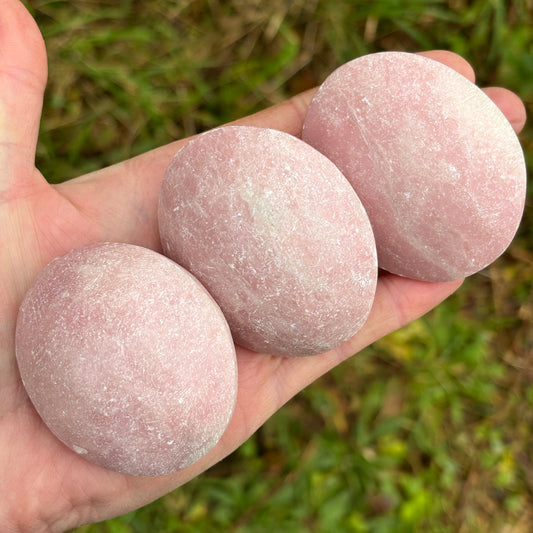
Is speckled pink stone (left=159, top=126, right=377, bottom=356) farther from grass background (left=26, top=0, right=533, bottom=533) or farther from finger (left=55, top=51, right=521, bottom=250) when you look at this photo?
grass background (left=26, top=0, right=533, bottom=533)

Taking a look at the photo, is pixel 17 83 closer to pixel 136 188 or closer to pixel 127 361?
pixel 136 188

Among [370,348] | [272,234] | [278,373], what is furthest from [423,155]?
[370,348]

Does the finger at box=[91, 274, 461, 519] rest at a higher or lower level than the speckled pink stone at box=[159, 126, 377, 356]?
lower

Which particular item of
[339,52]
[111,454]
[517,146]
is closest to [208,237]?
[111,454]

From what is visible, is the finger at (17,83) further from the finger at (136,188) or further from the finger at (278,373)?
the finger at (278,373)

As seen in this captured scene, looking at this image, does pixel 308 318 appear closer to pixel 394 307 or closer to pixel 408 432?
pixel 394 307

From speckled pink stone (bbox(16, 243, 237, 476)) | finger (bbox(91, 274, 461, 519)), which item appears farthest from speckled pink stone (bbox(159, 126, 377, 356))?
finger (bbox(91, 274, 461, 519))
